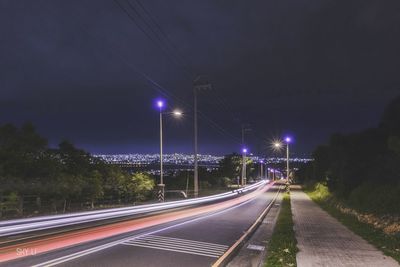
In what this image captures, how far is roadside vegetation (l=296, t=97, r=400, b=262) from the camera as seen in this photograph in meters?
18.8

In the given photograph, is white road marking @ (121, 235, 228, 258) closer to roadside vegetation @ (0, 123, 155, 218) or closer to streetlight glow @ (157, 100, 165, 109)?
roadside vegetation @ (0, 123, 155, 218)

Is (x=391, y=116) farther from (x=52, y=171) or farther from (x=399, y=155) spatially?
(x=52, y=171)

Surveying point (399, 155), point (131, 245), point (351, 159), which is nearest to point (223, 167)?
point (351, 159)

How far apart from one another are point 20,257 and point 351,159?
2910 cm

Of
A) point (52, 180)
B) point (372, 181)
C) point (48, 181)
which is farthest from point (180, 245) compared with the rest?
point (52, 180)

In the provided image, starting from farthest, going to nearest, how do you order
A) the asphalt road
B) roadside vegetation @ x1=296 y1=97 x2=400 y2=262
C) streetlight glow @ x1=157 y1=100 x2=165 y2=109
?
streetlight glow @ x1=157 y1=100 x2=165 y2=109
roadside vegetation @ x1=296 y1=97 x2=400 y2=262
the asphalt road

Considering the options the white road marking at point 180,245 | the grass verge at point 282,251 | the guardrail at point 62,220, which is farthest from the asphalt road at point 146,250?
the guardrail at point 62,220

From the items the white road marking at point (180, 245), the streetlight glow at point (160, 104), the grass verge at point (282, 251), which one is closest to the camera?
the grass verge at point (282, 251)

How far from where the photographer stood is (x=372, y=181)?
97.7 ft

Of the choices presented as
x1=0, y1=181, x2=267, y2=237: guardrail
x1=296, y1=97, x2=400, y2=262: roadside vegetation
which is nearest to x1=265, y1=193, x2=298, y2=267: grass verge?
x1=296, y1=97, x2=400, y2=262: roadside vegetation

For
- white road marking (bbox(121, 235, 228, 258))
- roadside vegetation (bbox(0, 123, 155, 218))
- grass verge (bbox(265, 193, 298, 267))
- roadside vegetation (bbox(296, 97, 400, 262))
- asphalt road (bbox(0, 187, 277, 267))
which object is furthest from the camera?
roadside vegetation (bbox(0, 123, 155, 218))

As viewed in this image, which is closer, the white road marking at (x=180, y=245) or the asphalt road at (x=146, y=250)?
the asphalt road at (x=146, y=250)

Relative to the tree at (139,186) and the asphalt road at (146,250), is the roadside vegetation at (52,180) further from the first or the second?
the asphalt road at (146,250)

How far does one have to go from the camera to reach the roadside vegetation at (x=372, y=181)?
1875cm
